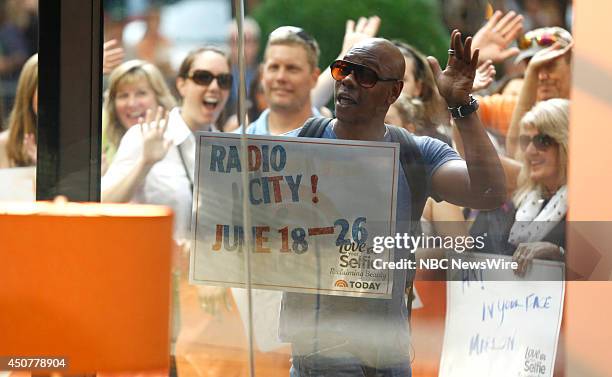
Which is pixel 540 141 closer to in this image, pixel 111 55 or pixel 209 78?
pixel 209 78

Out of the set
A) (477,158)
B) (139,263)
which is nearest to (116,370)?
(139,263)

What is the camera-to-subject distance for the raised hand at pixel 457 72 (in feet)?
8.50

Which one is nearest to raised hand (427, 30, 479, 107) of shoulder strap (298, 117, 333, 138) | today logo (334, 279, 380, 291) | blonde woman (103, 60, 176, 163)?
shoulder strap (298, 117, 333, 138)

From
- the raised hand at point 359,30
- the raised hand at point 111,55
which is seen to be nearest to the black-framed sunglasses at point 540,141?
the raised hand at point 359,30

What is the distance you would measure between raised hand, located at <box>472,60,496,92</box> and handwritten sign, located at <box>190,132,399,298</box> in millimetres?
287

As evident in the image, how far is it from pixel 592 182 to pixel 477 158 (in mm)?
331

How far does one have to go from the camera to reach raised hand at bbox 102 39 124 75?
2.66 meters

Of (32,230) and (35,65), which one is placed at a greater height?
(35,65)

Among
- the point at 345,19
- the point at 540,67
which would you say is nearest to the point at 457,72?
the point at 540,67

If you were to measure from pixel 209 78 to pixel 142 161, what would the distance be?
30 centimetres

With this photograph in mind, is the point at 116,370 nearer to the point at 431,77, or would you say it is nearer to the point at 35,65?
the point at 35,65

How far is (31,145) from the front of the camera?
2711 mm

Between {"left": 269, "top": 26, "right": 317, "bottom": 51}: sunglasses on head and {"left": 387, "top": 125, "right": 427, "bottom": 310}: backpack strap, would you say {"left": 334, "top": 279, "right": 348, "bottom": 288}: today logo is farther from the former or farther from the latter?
{"left": 269, "top": 26, "right": 317, "bottom": 51}: sunglasses on head

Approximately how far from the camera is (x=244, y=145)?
2.64 meters
